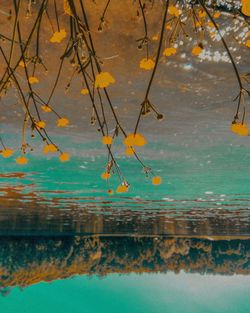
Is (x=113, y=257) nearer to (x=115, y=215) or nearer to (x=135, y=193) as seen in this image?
(x=115, y=215)

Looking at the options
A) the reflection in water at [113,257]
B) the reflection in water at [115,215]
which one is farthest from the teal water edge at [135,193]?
the reflection in water at [113,257]

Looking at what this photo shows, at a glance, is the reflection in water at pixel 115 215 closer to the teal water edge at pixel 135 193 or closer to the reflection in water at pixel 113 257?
the teal water edge at pixel 135 193

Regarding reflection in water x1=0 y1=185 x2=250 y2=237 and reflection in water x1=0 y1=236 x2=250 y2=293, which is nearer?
reflection in water x1=0 y1=185 x2=250 y2=237

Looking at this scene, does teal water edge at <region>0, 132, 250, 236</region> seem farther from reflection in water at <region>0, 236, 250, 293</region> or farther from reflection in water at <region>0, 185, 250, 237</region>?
reflection in water at <region>0, 236, 250, 293</region>

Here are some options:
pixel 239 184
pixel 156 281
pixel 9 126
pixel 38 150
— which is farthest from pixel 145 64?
pixel 156 281

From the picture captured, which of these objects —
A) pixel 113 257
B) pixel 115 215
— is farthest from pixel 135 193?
pixel 113 257

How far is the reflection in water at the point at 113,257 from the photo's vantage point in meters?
10.3

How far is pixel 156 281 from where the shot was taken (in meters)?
12.8

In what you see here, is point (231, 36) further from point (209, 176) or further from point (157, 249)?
point (157, 249)

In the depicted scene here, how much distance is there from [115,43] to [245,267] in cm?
964

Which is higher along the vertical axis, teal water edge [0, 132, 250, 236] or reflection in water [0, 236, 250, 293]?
teal water edge [0, 132, 250, 236]

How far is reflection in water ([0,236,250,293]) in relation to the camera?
33.9 ft

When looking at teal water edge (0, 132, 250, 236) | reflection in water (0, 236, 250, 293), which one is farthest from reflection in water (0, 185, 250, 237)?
reflection in water (0, 236, 250, 293)

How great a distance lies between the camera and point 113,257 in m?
10.5
